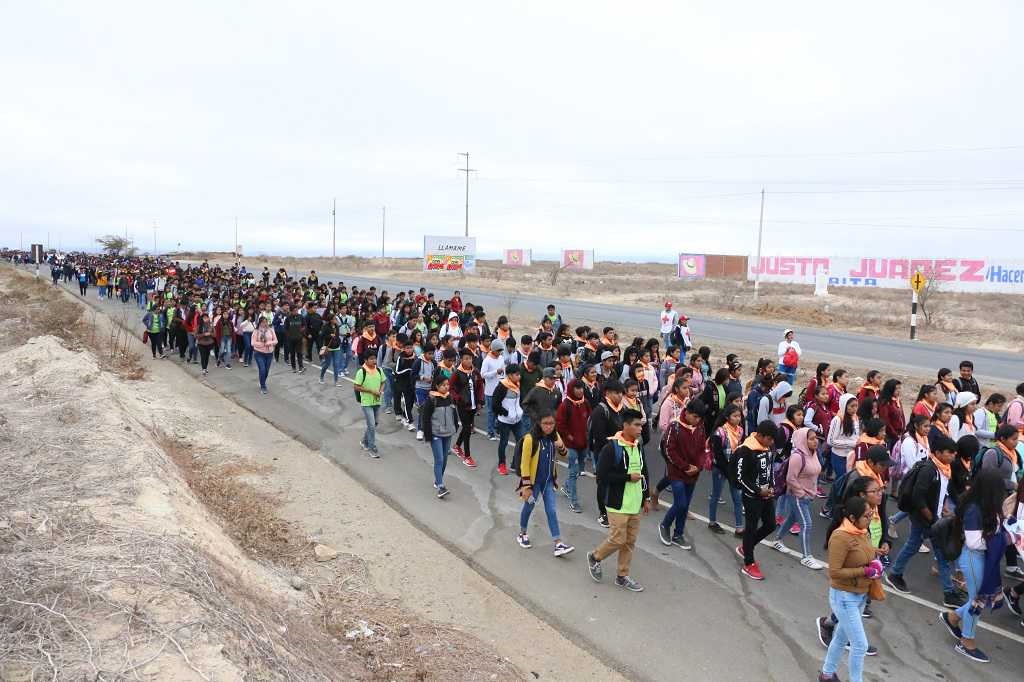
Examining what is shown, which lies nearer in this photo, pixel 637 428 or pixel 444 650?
pixel 444 650

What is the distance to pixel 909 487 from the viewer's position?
6254 mm

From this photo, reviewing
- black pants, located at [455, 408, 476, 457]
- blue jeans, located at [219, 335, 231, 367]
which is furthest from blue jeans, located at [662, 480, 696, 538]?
blue jeans, located at [219, 335, 231, 367]

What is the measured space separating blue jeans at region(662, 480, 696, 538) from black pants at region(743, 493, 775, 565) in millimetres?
701

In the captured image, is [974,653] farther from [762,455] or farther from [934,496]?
[762,455]

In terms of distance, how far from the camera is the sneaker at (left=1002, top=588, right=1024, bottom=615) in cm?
604

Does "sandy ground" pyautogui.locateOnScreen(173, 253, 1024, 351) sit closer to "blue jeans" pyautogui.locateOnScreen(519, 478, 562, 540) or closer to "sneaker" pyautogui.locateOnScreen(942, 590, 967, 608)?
"sneaker" pyautogui.locateOnScreen(942, 590, 967, 608)

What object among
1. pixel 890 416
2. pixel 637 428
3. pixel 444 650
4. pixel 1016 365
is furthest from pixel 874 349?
pixel 444 650

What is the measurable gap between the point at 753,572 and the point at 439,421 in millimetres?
4062

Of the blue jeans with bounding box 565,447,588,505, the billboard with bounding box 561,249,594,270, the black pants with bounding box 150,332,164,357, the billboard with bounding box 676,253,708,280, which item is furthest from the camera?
the billboard with bounding box 561,249,594,270

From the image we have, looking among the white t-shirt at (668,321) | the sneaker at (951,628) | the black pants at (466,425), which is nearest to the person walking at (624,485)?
the sneaker at (951,628)

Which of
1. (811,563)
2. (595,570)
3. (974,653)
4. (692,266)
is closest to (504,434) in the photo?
(595,570)

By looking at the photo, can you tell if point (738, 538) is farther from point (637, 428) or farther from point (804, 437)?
point (637, 428)

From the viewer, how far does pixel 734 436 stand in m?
7.33

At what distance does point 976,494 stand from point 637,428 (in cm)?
277
